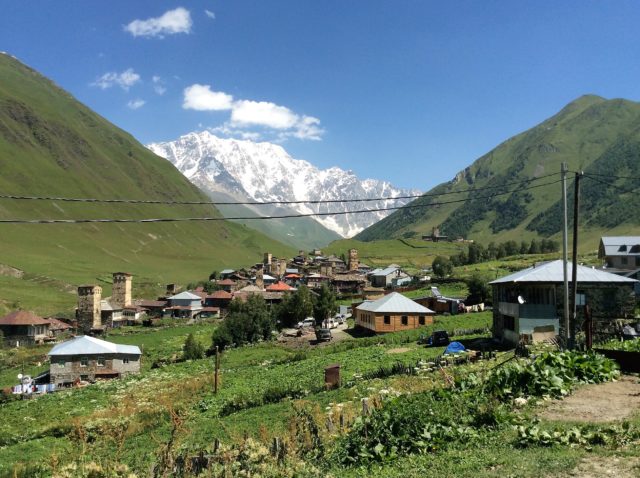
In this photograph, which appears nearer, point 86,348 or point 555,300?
point 555,300

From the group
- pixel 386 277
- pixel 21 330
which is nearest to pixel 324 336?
pixel 21 330

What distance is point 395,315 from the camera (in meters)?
Result: 57.6

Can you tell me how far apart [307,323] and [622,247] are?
63.7 meters

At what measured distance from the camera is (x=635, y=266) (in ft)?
306

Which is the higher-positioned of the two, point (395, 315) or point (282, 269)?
point (282, 269)

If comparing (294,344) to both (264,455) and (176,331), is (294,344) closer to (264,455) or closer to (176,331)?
(176,331)

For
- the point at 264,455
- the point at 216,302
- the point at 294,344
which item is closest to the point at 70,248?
the point at 216,302

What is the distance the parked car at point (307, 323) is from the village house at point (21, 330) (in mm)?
39614

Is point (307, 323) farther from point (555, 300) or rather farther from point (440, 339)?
point (555, 300)

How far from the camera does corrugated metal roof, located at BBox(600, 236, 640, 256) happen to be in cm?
9612

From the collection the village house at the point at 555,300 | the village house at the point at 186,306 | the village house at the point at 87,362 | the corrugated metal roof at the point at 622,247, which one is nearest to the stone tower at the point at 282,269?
the village house at the point at 186,306

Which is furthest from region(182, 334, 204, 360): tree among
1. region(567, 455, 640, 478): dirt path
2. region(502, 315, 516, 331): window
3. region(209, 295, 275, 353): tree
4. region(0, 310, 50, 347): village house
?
region(567, 455, 640, 478): dirt path

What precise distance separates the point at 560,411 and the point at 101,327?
8336 centimetres

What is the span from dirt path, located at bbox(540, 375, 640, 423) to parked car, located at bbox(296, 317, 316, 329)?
2270 inches
